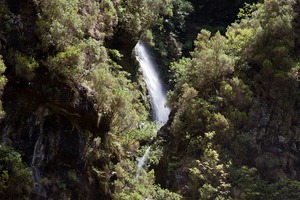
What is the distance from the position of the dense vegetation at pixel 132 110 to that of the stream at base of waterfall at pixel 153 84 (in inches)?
40.3

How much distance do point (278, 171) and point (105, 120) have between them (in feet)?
22.4

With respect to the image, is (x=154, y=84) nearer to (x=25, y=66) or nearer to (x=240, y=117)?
(x=240, y=117)

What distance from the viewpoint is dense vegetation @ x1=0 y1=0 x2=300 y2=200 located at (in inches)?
386

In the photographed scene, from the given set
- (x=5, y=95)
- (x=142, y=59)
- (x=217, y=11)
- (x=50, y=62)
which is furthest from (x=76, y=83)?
(x=217, y=11)

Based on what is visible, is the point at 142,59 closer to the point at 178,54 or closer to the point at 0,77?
the point at 178,54

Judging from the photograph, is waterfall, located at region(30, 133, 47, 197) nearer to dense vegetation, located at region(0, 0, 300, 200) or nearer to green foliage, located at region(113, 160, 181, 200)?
dense vegetation, located at region(0, 0, 300, 200)

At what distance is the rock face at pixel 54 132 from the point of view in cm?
966

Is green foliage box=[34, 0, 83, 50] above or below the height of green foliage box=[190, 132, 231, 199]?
above

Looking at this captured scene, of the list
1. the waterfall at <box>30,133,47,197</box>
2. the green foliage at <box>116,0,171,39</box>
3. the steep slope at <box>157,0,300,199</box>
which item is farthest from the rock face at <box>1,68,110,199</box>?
the green foliage at <box>116,0,171,39</box>

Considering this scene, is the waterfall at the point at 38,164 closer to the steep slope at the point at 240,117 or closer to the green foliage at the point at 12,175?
the green foliage at the point at 12,175

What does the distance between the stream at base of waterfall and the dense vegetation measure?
102 cm

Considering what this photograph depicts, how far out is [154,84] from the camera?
21.7 m

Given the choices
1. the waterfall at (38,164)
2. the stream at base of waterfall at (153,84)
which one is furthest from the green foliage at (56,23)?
the stream at base of waterfall at (153,84)

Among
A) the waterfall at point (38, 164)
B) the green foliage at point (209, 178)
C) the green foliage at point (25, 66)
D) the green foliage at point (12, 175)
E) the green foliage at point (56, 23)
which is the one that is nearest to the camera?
the green foliage at point (12, 175)
